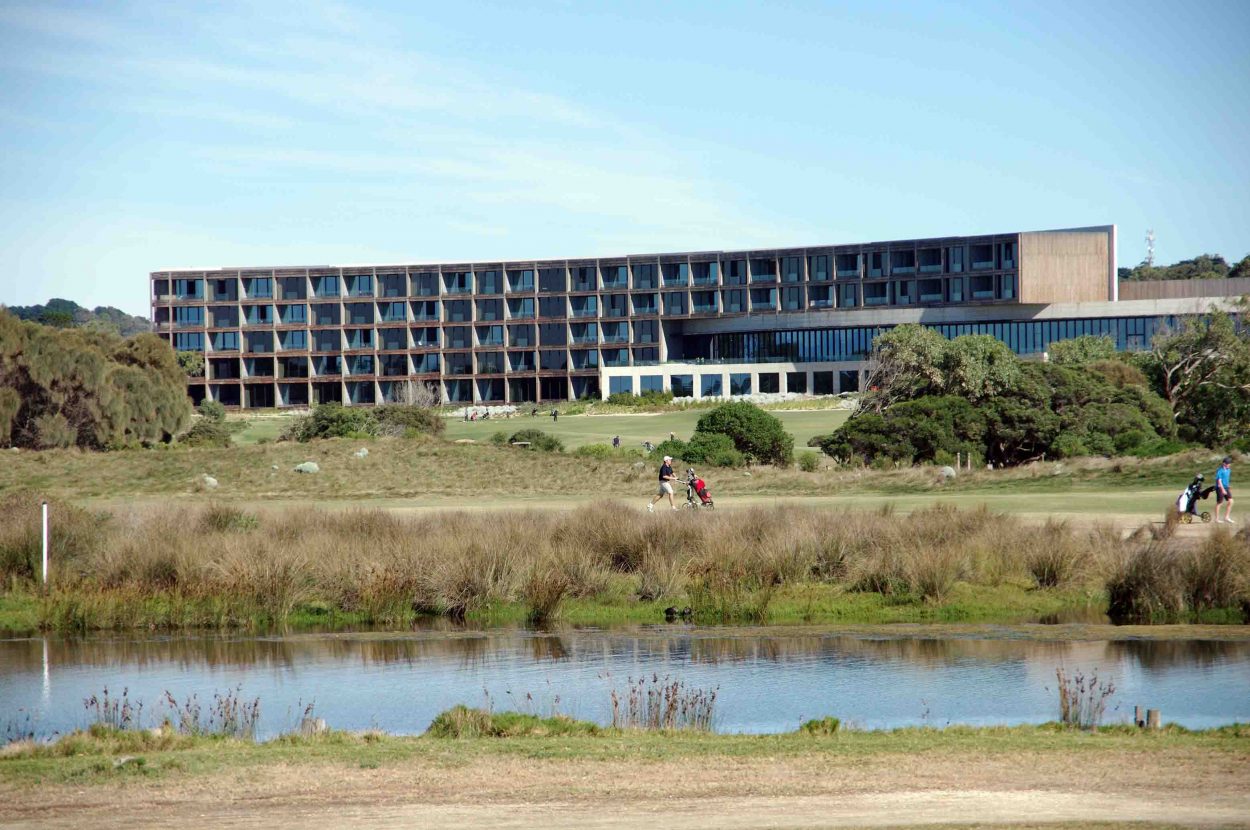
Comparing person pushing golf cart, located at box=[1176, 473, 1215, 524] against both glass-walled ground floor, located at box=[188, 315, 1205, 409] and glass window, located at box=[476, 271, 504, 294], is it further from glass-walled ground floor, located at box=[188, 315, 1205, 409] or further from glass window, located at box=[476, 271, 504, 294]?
glass window, located at box=[476, 271, 504, 294]

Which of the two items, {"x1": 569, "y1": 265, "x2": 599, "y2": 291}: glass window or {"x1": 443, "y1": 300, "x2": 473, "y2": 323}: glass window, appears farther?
{"x1": 443, "y1": 300, "x2": 473, "y2": 323}: glass window

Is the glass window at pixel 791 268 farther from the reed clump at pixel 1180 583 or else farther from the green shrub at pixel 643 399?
the reed clump at pixel 1180 583

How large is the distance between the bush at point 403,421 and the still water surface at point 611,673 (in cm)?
5220

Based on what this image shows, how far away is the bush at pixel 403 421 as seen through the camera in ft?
252

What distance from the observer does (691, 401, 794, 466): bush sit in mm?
58906

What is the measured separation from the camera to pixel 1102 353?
9231 cm

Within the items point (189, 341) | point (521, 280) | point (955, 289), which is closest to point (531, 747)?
point (955, 289)

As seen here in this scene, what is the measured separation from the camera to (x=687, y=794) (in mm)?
12609

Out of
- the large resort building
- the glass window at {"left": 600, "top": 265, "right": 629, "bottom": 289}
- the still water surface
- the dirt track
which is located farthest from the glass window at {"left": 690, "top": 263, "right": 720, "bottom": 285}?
the dirt track

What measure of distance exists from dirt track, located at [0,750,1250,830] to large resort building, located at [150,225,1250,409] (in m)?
117

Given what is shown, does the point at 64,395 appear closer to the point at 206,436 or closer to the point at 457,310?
the point at 206,436

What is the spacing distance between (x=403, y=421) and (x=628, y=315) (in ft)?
201

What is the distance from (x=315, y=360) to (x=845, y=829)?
443 feet

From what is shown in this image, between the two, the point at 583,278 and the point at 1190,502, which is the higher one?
the point at 583,278
